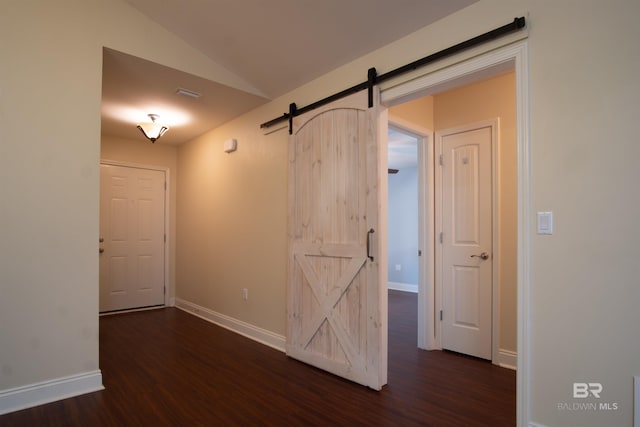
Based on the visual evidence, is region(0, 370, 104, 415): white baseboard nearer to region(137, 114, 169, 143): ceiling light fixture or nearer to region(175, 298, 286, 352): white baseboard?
region(175, 298, 286, 352): white baseboard

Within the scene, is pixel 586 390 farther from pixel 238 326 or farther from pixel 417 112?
pixel 238 326

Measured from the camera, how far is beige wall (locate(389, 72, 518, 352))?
3129mm

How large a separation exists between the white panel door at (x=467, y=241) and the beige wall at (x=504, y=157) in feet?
0.37

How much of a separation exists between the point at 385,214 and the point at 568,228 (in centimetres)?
124

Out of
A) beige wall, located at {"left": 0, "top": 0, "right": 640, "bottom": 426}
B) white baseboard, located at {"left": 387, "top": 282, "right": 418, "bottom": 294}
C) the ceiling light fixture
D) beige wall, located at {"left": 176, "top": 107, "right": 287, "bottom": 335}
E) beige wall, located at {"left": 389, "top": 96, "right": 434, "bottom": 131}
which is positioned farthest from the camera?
white baseboard, located at {"left": 387, "top": 282, "right": 418, "bottom": 294}

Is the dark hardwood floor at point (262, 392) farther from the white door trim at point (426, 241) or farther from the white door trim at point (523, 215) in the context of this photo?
the white door trim at point (523, 215)

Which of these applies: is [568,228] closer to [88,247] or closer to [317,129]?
[317,129]

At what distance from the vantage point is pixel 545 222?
1932mm

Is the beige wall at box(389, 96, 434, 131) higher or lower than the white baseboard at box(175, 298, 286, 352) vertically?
higher

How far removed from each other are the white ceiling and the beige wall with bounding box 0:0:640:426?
106 millimetres

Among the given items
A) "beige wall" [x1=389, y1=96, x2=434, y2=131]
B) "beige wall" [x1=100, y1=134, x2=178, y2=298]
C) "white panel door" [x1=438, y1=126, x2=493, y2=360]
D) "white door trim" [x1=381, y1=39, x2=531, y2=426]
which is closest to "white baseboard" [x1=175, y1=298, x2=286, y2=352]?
"beige wall" [x1=100, y1=134, x2=178, y2=298]

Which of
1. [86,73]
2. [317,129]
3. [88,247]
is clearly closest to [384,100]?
[317,129]

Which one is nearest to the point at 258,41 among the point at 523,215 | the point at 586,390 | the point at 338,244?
the point at 338,244

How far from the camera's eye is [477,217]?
3.41 meters
